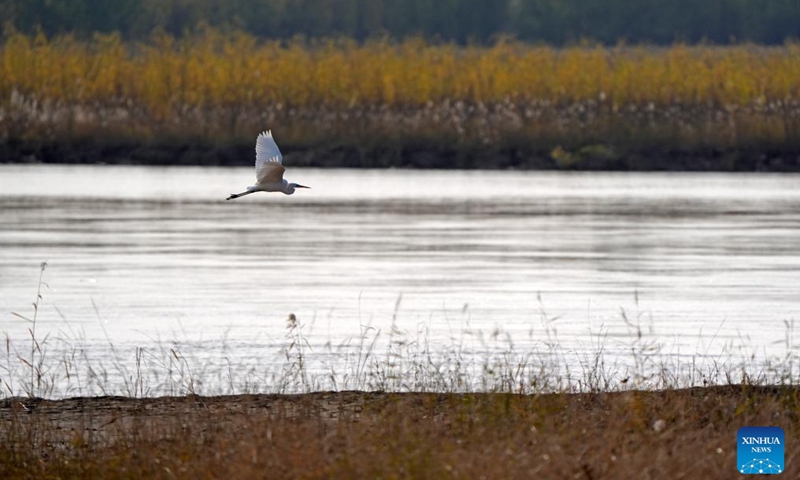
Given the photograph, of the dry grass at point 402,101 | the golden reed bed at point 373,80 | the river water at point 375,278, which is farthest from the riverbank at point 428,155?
the river water at point 375,278

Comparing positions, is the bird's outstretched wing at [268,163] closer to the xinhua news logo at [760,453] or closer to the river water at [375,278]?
the river water at [375,278]

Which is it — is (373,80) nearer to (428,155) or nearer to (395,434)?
(428,155)

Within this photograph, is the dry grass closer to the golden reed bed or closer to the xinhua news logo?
the golden reed bed

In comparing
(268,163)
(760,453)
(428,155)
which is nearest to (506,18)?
(428,155)

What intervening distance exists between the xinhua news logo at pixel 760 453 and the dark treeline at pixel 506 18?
6126cm

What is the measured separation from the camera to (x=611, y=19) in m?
→ 70.8

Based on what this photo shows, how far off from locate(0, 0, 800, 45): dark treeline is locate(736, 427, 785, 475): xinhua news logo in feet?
201

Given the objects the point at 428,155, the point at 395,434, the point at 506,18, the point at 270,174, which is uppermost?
the point at 506,18

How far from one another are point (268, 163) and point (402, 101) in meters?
23.2

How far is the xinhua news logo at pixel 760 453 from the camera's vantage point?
7160 millimetres

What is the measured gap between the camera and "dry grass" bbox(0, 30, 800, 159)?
34.0 metres

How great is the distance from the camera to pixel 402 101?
1385 inches

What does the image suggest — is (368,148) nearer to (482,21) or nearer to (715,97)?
(715,97)

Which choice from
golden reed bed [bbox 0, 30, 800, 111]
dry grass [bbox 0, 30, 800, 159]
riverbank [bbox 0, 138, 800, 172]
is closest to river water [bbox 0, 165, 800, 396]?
riverbank [bbox 0, 138, 800, 172]
